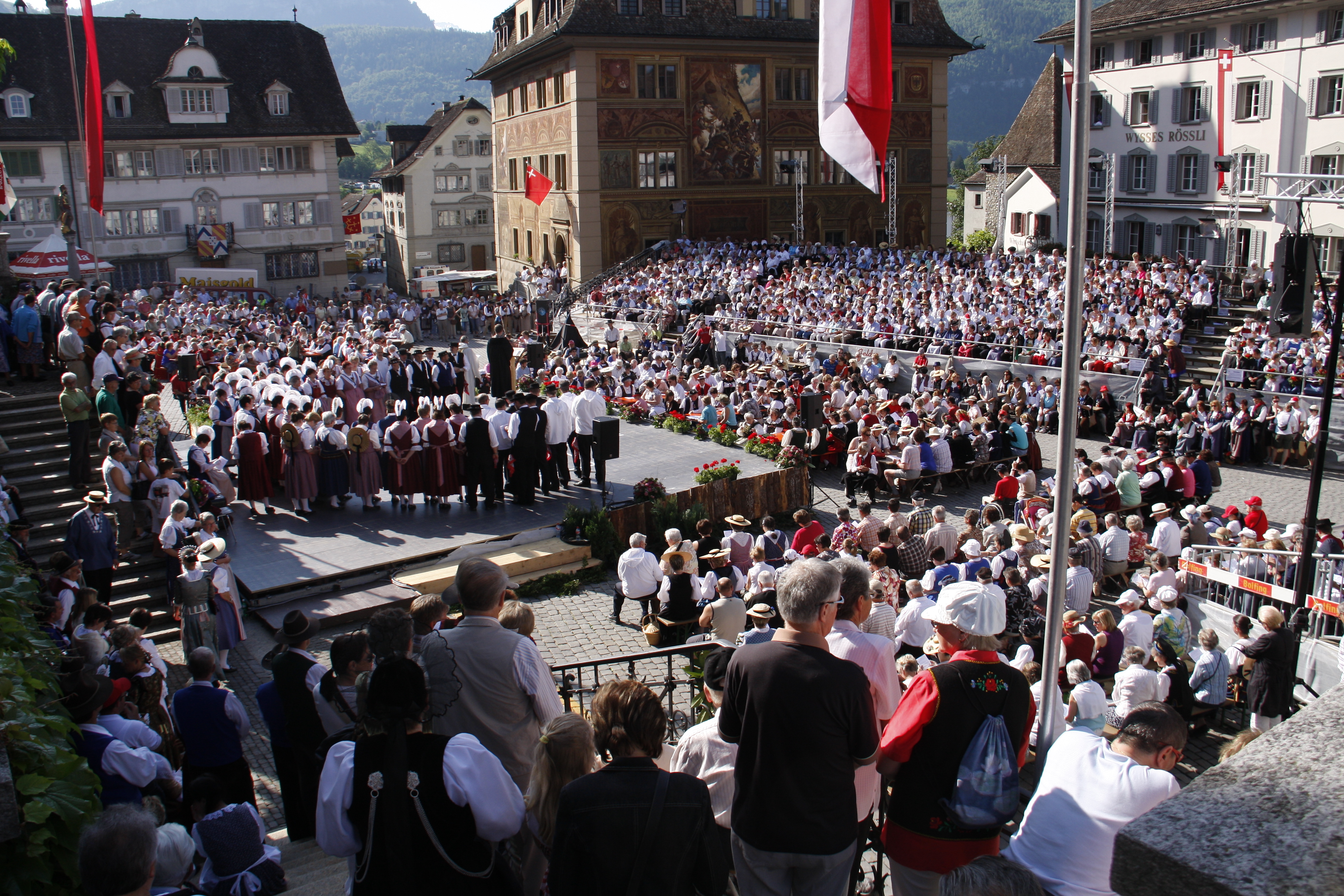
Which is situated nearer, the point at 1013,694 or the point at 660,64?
the point at 1013,694

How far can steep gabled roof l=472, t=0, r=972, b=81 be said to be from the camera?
144 feet

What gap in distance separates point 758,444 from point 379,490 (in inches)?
290

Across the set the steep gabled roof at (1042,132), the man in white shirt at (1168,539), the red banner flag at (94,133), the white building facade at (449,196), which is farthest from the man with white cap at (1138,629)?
the white building facade at (449,196)

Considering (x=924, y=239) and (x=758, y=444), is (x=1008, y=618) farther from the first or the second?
(x=924, y=239)

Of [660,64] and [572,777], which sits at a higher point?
[660,64]

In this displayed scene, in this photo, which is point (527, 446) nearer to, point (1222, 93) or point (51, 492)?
point (51, 492)

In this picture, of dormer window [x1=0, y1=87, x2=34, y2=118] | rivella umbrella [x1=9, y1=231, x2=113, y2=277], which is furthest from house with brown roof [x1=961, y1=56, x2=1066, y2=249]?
dormer window [x1=0, y1=87, x2=34, y2=118]

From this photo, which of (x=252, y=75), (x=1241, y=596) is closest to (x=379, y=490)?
(x=1241, y=596)

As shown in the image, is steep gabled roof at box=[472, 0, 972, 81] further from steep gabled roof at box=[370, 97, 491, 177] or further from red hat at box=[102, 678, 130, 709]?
red hat at box=[102, 678, 130, 709]

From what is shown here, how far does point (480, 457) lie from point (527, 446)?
0.76 meters

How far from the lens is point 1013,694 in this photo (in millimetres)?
3975

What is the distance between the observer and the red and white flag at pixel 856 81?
23.5 feet

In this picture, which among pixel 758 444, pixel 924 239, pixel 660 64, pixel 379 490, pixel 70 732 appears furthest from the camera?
pixel 924 239

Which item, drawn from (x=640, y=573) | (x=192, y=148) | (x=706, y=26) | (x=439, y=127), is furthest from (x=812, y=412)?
(x=439, y=127)
